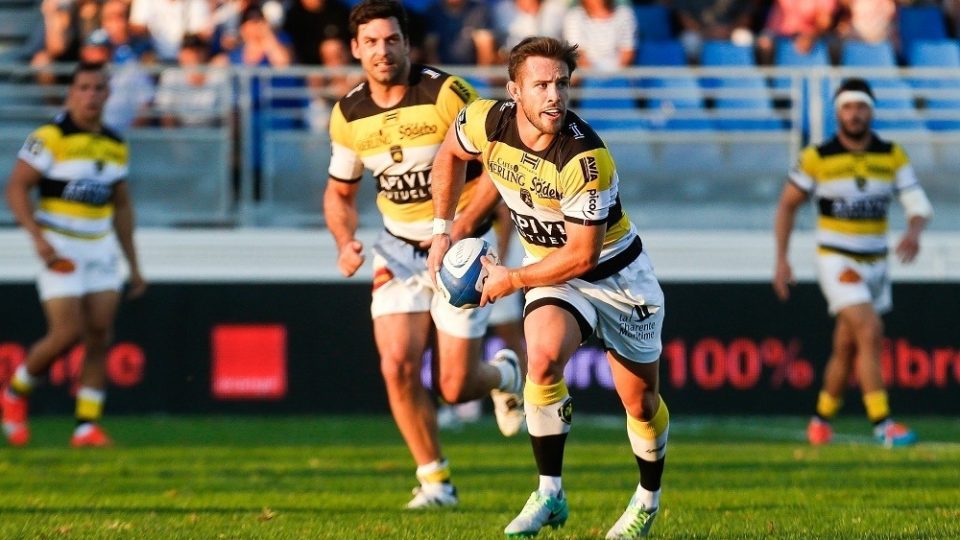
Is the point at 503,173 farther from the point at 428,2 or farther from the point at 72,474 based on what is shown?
the point at 428,2

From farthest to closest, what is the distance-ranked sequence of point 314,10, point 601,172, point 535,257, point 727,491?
point 314,10, point 727,491, point 535,257, point 601,172

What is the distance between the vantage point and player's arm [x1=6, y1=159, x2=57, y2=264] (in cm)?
1204

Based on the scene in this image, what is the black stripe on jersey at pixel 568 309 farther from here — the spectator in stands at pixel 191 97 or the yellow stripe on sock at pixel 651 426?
the spectator in stands at pixel 191 97

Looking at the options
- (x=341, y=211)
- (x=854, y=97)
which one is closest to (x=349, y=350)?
(x=854, y=97)

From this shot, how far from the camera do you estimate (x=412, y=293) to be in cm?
862

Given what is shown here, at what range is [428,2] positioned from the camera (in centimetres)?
1764

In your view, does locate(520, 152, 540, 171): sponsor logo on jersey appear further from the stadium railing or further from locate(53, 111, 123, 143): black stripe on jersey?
the stadium railing

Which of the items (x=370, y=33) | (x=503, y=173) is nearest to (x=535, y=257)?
(x=503, y=173)

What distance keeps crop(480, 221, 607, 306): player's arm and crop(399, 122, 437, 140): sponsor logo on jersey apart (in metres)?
1.54

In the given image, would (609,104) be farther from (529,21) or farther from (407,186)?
(407,186)

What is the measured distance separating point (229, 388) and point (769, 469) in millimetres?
6578

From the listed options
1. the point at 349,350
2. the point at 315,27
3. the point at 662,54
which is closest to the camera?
the point at 349,350

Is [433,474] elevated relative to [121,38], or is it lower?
lower

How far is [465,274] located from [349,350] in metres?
8.61
